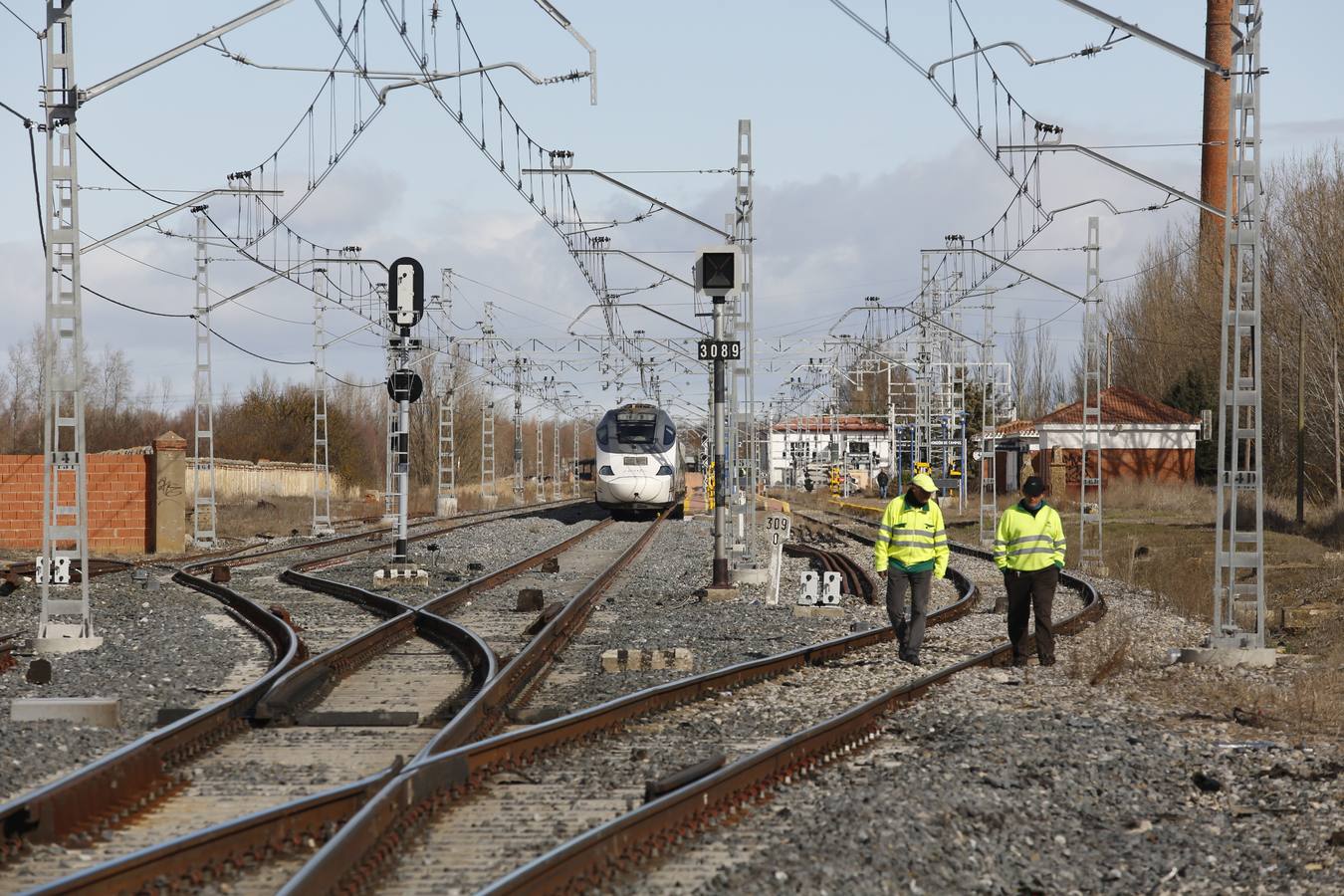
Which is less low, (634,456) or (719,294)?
(719,294)

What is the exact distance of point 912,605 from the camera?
13.8m

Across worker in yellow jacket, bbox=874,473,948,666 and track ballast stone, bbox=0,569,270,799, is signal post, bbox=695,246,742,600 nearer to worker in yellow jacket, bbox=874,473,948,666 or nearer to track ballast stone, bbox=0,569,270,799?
worker in yellow jacket, bbox=874,473,948,666

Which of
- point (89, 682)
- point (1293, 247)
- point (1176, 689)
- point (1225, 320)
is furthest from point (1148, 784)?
point (1293, 247)

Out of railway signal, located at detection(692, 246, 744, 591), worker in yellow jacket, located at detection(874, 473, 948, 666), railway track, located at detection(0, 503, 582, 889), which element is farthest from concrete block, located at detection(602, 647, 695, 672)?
railway signal, located at detection(692, 246, 744, 591)

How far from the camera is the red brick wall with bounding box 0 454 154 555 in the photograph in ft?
111

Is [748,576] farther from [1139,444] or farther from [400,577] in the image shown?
[1139,444]

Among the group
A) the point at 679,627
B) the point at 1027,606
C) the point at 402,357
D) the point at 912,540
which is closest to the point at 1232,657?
the point at 1027,606

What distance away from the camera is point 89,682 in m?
12.4

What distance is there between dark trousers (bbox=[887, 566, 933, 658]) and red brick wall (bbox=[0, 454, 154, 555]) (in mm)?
23783

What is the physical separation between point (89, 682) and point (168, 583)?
452 inches

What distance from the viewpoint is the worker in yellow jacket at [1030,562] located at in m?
13.8

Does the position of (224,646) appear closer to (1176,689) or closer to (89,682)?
(89,682)

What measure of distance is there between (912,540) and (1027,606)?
1250mm

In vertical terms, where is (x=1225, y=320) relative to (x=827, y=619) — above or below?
above
